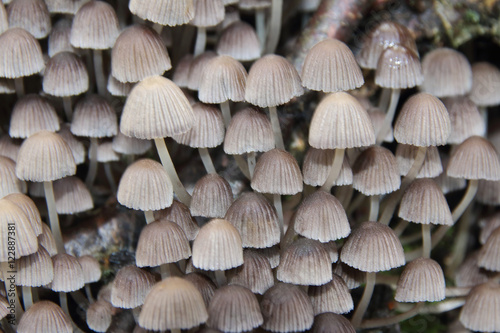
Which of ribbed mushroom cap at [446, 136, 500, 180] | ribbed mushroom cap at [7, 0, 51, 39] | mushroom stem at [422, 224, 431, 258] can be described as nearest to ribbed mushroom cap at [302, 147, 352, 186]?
mushroom stem at [422, 224, 431, 258]

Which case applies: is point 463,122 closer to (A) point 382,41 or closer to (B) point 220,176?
(A) point 382,41

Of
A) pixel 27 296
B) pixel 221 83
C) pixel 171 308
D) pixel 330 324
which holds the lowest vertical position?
pixel 27 296

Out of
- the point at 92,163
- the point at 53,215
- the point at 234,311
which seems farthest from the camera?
the point at 92,163

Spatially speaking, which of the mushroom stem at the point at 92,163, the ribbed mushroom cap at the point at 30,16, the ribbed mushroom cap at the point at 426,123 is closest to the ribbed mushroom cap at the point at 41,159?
the mushroom stem at the point at 92,163

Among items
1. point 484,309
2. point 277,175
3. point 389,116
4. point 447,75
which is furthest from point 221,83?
point 484,309

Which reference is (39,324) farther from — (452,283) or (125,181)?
(452,283)

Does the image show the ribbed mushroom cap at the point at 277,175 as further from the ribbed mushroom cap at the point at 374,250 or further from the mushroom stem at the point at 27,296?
the mushroom stem at the point at 27,296

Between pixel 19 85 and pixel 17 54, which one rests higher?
pixel 17 54

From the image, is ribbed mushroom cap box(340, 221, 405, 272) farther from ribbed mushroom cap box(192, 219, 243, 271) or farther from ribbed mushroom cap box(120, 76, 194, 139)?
ribbed mushroom cap box(120, 76, 194, 139)
